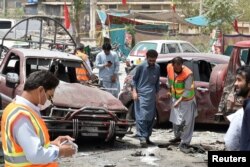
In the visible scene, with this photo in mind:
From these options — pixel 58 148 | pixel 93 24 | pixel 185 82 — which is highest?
pixel 58 148

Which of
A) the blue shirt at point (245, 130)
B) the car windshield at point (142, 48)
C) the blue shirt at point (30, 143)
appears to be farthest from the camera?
the car windshield at point (142, 48)

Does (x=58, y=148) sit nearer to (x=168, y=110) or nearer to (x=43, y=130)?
(x=43, y=130)

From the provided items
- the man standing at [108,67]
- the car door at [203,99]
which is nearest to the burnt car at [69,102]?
the car door at [203,99]

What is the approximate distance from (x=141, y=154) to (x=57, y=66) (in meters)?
2.21

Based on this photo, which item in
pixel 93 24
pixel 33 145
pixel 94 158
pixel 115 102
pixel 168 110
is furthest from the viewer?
pixel 93 24

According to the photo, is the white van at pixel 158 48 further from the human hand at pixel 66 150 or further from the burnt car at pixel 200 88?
the human hand at pixel 66 150

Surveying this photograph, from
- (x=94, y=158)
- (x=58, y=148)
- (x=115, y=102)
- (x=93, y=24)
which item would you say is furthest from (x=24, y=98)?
(x=93, y=24)

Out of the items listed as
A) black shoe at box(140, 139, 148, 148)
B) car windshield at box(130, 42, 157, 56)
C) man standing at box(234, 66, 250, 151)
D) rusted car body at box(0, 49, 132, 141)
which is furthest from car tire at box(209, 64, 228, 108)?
car windshield at box(130, 42, 157, 56)

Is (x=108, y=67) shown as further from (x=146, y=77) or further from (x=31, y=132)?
(x=31, y=132)

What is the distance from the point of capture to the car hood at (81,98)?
9188 millimetres

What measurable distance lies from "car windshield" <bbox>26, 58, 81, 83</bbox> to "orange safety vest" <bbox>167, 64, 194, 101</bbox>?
1707 millimetres

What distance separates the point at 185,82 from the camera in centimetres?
980

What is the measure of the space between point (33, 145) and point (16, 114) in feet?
0.79

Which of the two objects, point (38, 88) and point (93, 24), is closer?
point (38, 88)
